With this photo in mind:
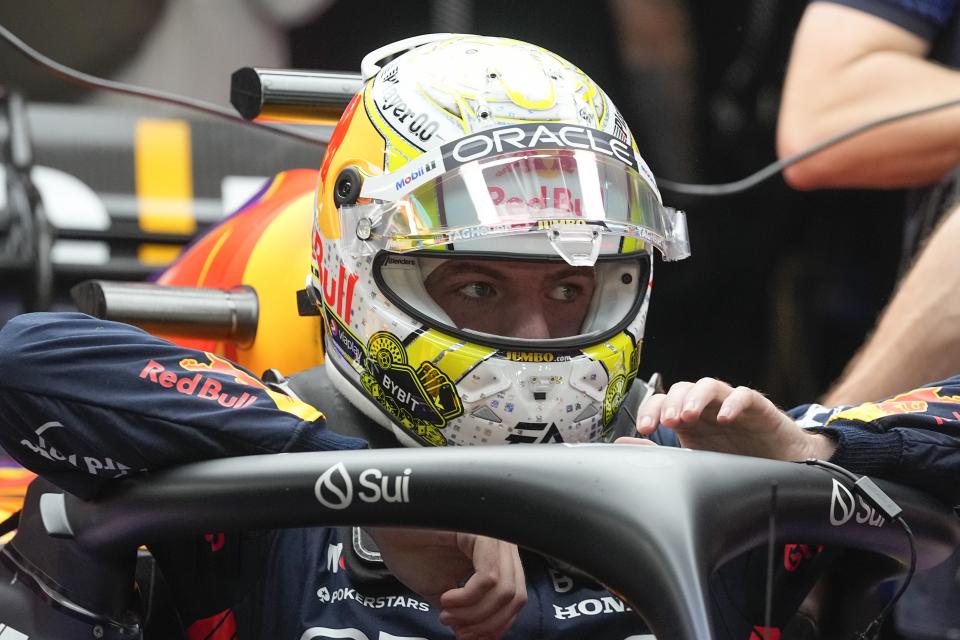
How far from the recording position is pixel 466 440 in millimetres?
1505

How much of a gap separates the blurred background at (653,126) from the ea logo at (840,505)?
159 cm

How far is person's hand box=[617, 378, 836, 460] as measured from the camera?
1249mm

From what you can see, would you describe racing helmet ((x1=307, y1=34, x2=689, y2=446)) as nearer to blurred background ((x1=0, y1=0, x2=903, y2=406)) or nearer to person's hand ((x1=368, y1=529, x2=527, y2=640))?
person's hand ((x1=368, y1=529, x2=527, y2=640))

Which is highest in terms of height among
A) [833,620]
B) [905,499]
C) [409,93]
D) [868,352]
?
[409,93]

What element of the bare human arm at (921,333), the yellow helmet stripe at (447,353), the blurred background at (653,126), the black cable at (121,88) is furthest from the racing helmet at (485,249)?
Result: the blurred background at (653,126)

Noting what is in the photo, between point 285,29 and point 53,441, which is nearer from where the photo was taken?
point 53,441

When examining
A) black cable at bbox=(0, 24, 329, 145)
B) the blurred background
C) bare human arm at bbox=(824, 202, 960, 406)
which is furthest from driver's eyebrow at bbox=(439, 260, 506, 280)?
the blurred background

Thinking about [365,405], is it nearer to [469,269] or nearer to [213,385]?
[469,269]

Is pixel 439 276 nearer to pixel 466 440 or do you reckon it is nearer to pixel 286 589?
pixel 466 440

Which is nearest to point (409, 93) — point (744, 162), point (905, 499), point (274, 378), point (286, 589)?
point (274, 378)

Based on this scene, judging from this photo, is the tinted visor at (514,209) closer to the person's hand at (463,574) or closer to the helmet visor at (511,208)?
the helmet visor at (511,208)

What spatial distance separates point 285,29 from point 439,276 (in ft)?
4.51

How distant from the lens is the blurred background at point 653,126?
8.52 feet

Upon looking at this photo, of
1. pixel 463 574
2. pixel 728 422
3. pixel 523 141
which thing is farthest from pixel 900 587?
pixel 523 141
